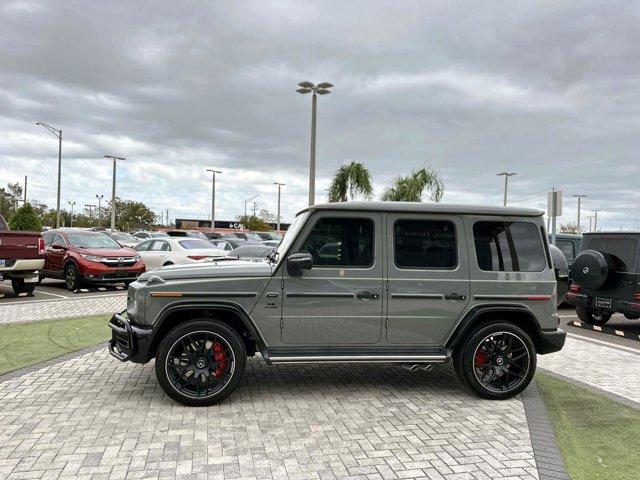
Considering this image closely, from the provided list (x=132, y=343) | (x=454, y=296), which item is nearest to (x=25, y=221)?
(x=132, y=343)

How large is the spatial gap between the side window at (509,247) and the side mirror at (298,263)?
1.76 meters

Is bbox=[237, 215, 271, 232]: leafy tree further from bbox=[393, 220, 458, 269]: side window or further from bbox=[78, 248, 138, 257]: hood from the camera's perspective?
bbox=[393, 220, 458, 269]: side window

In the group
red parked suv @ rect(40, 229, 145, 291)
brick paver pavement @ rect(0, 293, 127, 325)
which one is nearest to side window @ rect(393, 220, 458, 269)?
brick paver pavement @ rect(0, 293, 127, 325)

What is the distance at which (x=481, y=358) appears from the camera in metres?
5.34

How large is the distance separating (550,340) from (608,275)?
5557 mm

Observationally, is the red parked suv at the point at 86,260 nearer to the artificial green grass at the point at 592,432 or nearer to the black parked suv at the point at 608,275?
the black parked suv at the point at 608,275

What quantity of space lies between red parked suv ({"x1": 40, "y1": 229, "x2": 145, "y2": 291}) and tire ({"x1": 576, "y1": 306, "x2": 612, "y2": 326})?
1113 cm

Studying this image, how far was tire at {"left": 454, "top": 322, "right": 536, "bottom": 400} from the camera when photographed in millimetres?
5250

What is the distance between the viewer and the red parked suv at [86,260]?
14.0 meters

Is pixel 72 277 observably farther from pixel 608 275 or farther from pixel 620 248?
pixel 620 248

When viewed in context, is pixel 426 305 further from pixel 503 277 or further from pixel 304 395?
pixel 304 395

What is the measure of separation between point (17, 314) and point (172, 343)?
265 inches

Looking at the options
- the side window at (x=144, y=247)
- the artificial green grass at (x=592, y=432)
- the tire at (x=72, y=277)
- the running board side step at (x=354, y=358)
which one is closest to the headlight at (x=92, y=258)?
the tire at (x=72, y=277)

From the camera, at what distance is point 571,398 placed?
5.53 metres
